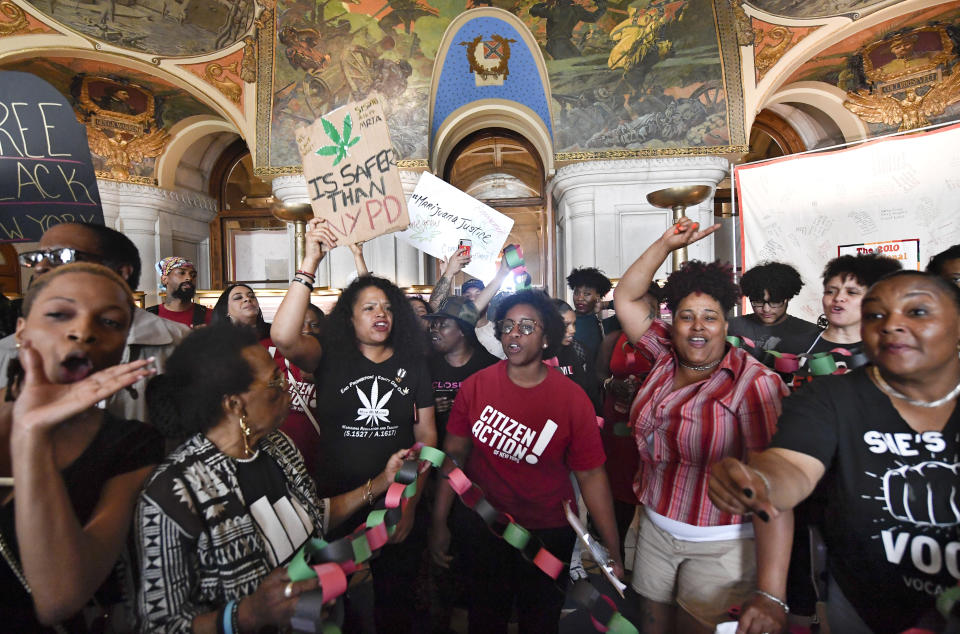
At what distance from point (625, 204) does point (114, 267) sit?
337 inches

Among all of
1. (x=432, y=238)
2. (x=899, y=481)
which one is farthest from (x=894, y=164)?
(x=899, y=481)

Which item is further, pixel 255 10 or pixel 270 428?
pixel 255 10

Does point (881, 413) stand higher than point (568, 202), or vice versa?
point (568, 202)

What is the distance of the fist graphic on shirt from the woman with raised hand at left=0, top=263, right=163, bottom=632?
75.6 inches

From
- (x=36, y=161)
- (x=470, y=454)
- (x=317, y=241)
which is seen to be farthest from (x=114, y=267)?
(x=470, y=454)

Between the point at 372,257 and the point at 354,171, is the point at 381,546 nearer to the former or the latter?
the point at 354,171

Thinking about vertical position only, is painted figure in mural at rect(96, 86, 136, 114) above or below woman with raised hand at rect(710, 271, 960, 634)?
above

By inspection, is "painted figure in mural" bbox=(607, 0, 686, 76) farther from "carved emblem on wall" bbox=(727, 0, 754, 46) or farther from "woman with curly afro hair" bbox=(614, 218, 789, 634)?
"woman with curly afro hair" bbox=(614, 218, 789, 634)

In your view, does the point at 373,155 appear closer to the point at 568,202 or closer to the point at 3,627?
the point at 3,627

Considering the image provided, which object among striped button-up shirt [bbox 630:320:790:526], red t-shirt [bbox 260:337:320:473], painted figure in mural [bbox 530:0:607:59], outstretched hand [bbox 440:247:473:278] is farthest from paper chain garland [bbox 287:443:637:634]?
painted figure in mural [bbox 530:0:607:59]

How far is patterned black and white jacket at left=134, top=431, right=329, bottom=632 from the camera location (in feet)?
3.89

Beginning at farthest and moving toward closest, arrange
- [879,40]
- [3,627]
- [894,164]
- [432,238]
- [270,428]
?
[879,40]
[894,164]
[432,238]
[270,428]
[3,627]

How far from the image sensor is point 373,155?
9.19 ft

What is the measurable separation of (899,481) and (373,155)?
2.67 meters
